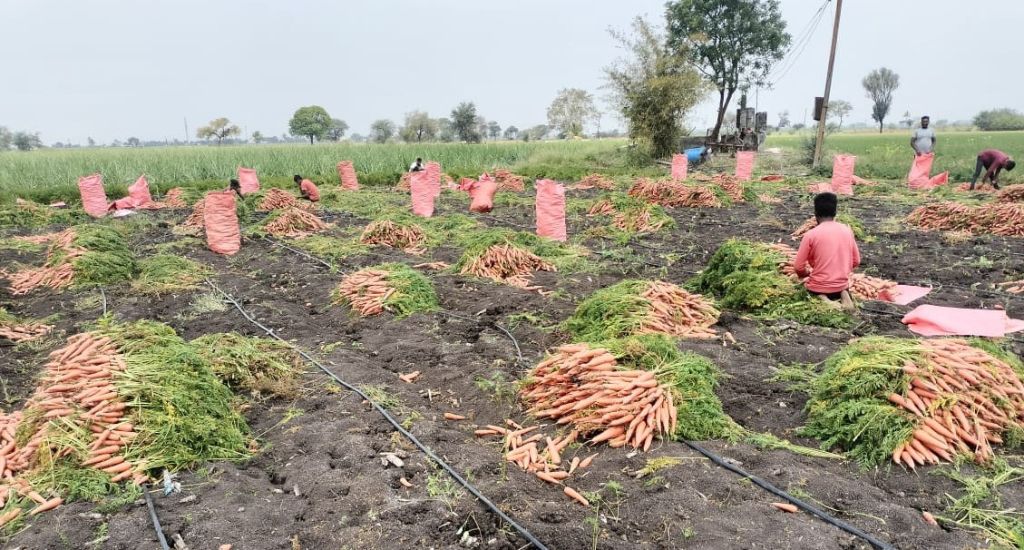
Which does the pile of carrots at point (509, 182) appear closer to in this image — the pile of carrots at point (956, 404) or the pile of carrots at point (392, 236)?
the pile of carrots at point (392, 236)

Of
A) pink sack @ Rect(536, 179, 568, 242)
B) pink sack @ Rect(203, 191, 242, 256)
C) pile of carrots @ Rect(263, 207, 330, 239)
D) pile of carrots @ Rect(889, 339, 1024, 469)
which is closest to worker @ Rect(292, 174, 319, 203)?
pile of carrots @ Rect(263, 207, 330, 239)

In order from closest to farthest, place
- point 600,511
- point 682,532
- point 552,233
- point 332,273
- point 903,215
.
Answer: point 682,532, point 600,511, point 332,273, point 552,233, point 903,215

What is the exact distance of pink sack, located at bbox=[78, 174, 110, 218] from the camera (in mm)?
12922

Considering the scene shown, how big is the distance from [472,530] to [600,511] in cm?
66

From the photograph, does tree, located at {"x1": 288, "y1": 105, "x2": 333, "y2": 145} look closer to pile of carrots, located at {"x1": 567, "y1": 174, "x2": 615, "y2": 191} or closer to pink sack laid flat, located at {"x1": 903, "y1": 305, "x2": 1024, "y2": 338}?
pile of carrots, located at {"x1": 567, "y1": 174, "x2": 615, "y2": 191}

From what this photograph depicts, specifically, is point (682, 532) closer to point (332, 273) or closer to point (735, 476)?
point (735, 476)

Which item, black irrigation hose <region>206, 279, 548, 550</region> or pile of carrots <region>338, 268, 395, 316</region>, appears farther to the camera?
pile of carrots <region>338, 268, 395, 316</region>

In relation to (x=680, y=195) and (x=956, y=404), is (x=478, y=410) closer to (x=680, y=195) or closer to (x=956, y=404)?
(x=956, y=404)

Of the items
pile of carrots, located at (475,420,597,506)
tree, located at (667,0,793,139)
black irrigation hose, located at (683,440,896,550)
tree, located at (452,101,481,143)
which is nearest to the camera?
black irrigation hose, located at (683,440,896,550)

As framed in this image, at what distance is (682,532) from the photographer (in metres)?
2.73

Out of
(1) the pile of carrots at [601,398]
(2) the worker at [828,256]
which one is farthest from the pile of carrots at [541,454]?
(2) the worker at [828,256]

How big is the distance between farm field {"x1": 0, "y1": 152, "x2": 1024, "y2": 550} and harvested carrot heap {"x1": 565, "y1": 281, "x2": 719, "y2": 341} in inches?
2.8

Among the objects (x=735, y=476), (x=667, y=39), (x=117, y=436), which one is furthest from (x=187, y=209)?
(x=667, y=39)

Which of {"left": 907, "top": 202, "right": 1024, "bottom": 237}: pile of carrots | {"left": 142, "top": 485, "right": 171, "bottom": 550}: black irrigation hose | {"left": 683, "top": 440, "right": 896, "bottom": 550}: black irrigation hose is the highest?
{"left": 907, "top": 202, "right": 1024, "bottom": 237}: pile of carrots
